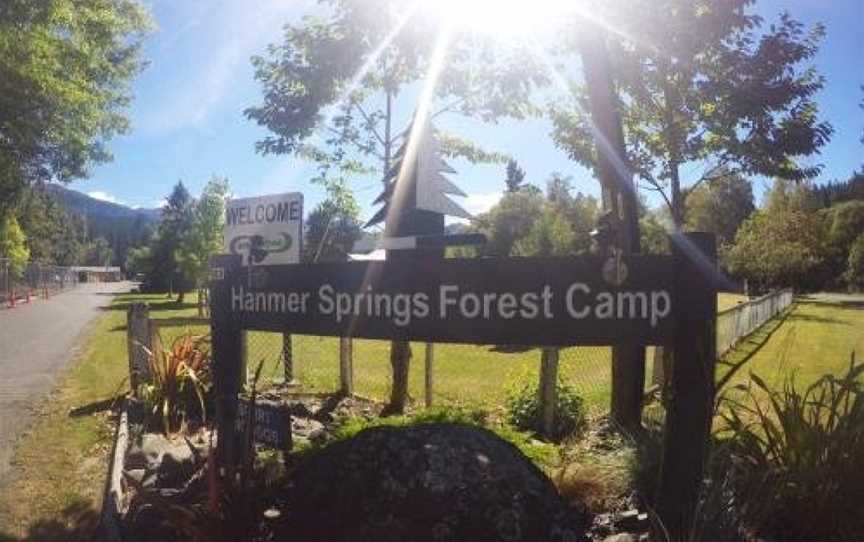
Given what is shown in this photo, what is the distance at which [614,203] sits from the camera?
287 inches

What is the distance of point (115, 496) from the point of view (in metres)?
5.94

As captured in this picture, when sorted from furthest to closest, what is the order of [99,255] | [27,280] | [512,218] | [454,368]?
[99,255]
[512,218]
[27,280]
[454,368]

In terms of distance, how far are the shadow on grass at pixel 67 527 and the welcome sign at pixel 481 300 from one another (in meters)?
2.17

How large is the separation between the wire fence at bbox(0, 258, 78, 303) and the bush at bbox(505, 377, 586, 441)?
30540 millimetres

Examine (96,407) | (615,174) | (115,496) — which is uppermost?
(615,174)

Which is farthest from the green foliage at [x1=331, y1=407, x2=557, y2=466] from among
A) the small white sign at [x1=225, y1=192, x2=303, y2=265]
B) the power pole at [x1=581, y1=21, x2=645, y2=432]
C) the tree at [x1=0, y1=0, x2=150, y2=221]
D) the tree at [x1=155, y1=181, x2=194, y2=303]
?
the tree at [x1=155, y1=181, x2=194, y2=303]

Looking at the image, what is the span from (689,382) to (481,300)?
3.47 feet

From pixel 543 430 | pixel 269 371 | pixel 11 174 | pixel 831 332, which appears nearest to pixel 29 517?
pixel 543 430

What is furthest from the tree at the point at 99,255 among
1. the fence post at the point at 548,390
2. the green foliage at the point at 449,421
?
the green foliage at the point at 449,421

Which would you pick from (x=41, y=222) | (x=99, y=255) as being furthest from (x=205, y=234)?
(x=99, y=255)

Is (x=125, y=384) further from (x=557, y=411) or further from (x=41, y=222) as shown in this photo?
(x=41, y=222)

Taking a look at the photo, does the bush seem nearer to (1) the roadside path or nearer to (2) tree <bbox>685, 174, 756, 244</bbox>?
(1) the roadside path

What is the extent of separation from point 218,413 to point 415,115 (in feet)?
20.7

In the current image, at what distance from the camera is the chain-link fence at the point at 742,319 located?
17031 millimetres
